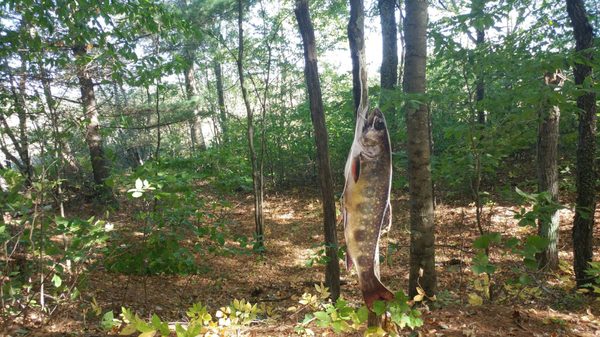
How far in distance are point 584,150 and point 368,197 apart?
5309mm

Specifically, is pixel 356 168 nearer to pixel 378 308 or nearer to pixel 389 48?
pixel 378 308

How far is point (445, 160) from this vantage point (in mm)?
4770

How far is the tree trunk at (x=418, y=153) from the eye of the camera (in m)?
3.44

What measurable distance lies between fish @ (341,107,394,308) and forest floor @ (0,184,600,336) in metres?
1.52

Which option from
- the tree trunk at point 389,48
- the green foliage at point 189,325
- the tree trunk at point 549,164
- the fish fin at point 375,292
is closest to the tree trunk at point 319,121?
the green foliage at point 189,325

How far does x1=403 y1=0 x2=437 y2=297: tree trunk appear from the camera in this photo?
3.44m

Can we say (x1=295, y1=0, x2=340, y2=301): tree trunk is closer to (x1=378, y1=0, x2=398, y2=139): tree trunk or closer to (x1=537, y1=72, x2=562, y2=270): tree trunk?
(x1=537, y1=72, x2=562, y2=270): tree trunk

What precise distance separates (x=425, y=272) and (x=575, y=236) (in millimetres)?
3114

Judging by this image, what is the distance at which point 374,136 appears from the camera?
1.27m

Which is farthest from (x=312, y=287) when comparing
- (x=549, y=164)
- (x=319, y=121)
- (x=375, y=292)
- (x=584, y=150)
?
(x=375, y=292)

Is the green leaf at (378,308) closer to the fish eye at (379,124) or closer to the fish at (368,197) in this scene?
the fish at (368,197)

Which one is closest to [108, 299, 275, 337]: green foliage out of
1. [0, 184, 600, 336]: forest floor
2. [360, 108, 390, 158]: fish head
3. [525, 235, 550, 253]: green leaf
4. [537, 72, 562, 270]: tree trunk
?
[0, 184, 600, 336]: forest floor

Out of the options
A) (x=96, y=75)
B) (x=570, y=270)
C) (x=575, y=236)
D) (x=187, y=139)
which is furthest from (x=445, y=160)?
(x=187, y=139)

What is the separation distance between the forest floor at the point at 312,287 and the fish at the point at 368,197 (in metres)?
1.52
